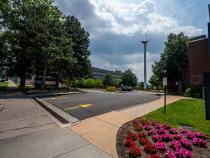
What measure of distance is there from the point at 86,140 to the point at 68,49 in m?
23.2

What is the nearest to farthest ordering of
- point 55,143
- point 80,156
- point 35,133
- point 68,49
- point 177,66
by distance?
point 80,156
point 55,143
point 35,133
point 68,49
point 177,66

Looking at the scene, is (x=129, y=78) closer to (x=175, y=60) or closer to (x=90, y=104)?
(x=175, y=60)

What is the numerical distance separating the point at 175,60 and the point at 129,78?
1119 inches

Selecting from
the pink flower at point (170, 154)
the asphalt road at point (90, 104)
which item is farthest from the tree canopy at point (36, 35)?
the pink flower at point (170, 154)

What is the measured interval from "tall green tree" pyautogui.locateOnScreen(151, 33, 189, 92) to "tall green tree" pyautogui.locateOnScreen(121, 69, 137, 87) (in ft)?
82.2

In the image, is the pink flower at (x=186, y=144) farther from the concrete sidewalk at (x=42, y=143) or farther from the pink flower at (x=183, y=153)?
the concrete sidewalk at (x=42, y=143)

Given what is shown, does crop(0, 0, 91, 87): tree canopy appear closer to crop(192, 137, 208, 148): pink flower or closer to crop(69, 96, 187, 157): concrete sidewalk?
crop(69, 96, 187, 157): concrete sidewalk

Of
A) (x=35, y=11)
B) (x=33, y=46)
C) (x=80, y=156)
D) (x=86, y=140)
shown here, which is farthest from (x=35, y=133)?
(x=35, y=11)

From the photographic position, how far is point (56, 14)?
28.5 m

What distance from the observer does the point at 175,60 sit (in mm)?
30203

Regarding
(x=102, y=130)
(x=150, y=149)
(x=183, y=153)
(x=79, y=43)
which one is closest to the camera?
(x=183, y=153)

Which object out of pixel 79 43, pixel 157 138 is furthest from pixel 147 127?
pixel 79 43

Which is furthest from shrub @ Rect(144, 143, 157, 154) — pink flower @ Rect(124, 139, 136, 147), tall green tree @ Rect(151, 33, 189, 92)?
tall green tree @ Rect(151, 33, 189, 92)

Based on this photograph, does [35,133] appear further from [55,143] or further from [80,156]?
[80,156]
